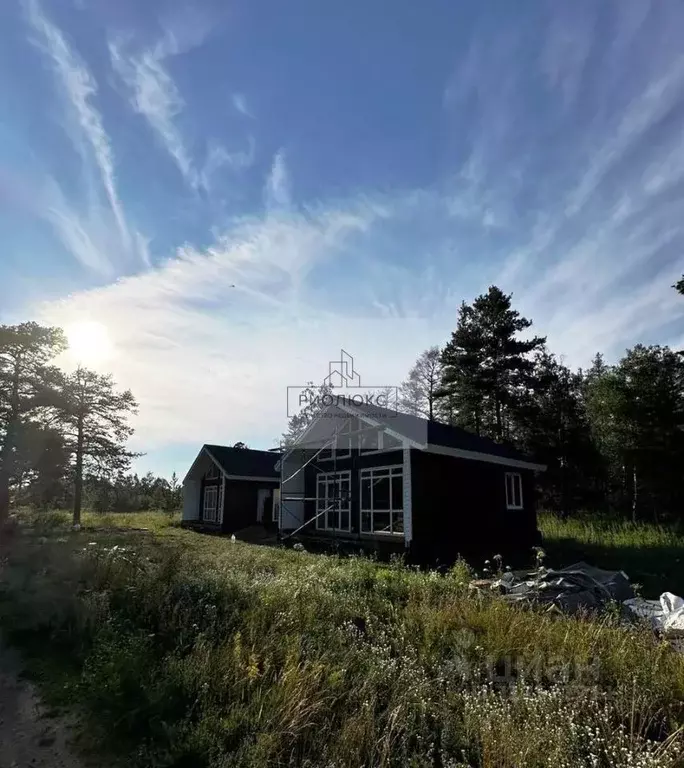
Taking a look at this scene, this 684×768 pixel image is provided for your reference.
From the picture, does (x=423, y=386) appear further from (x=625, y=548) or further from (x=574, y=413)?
(x=625, y=548)

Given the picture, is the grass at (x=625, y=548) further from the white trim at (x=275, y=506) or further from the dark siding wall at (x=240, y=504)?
the dark siding wall at (x=240, y=504)

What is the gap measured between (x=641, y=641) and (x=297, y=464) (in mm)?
16672

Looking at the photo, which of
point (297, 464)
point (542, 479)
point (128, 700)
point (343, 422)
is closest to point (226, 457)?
point (297, 464)

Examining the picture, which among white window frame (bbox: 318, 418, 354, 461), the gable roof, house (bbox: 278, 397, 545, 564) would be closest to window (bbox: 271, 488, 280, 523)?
house (bbox: 278, 397, 545, 564)

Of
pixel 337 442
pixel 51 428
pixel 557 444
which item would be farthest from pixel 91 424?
pixel 557 444

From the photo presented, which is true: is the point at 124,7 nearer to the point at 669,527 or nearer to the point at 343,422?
the point at 343,422

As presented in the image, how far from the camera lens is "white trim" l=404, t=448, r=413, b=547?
13.7 meters

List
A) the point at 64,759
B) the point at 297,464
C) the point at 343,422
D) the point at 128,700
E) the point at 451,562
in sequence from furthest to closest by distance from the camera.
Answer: the point at 297,464
the point at 343,422
the point at 451,562
the point at 128,700
the point at 64,759

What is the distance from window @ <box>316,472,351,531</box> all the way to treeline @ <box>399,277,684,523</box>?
1182 centimetres

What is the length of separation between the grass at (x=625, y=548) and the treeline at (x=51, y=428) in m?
20.2

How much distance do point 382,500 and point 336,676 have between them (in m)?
11.9

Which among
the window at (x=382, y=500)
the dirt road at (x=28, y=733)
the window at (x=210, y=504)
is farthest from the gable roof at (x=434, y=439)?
the window at (x=210, y=504)

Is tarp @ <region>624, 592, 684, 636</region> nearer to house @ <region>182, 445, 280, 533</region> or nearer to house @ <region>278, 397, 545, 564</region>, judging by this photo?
house @ <region>278, 397, 545, 564</region>

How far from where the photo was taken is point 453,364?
28.9 m
